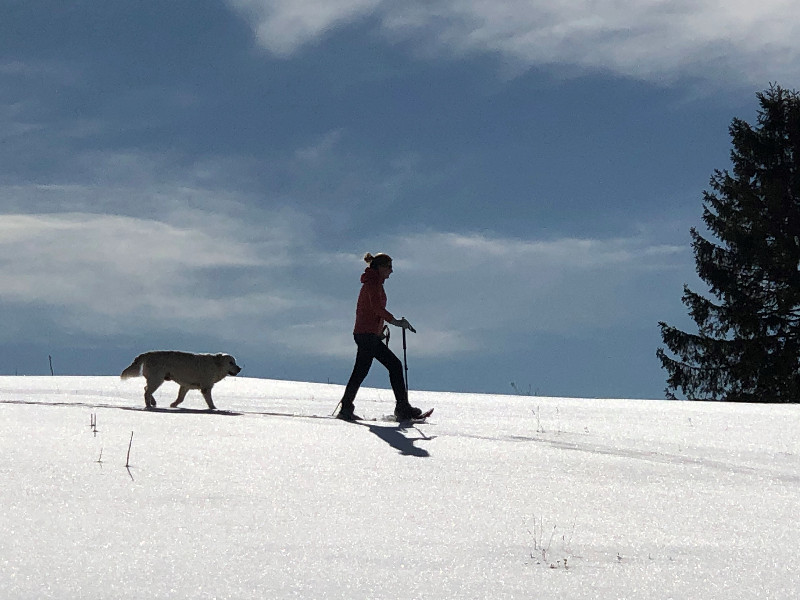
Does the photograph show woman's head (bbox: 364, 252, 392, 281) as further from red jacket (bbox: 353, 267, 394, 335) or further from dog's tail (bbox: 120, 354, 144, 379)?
dog's tail (bbox: 120, 354, 144, 379)

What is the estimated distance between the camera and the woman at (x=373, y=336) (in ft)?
32.2

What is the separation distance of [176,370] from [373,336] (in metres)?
2.32

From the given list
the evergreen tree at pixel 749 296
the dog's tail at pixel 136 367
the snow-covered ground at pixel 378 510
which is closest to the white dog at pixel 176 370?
the dog's tail at pixel 136 367

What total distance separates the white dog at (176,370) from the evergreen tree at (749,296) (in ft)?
56.2

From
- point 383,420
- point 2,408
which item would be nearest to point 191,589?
point 2,408

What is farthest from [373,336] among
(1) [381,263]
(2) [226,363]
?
(2) [226,363]

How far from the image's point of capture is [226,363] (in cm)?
1048

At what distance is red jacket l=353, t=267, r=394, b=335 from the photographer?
32.2ft

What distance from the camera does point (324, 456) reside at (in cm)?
684

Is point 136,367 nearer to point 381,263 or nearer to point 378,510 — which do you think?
point 381,263

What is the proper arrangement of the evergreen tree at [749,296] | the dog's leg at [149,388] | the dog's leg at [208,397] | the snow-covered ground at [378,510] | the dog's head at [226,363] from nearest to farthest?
the snow-covered ground at [378,510] < the dog's leg at [149,388] < the dog's leg at [208,397] < the dog's head at [226,363] < the evergreen tree at [749,296]

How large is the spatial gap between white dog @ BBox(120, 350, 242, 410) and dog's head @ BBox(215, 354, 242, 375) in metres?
0.05

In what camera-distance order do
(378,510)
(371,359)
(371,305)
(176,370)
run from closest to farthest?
(378,510), (371,305), (371,359), (176,370)

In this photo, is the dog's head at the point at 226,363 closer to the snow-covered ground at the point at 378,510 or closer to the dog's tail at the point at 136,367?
the dog's tail at the point at 136,367
